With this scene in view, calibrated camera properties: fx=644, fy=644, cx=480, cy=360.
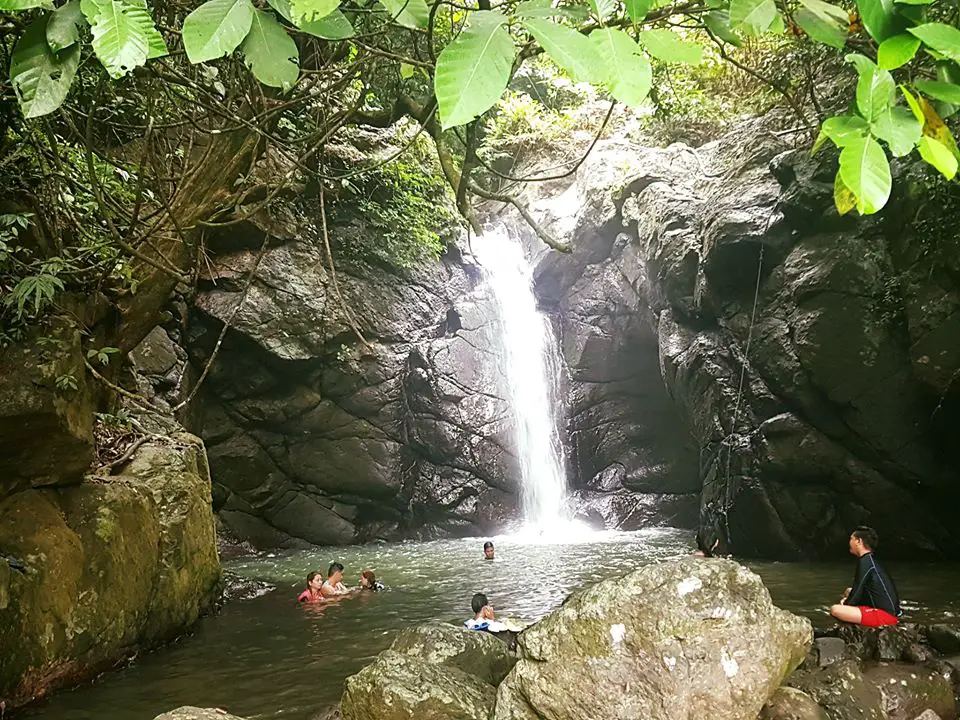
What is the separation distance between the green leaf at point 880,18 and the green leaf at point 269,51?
3.61 feet

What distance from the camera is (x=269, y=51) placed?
134 centimetres

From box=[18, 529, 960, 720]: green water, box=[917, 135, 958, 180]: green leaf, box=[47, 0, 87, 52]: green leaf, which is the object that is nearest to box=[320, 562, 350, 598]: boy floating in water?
box=[18, 529, 960, 720]: green water

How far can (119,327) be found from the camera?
7.04 meters

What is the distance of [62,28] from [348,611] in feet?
27.4

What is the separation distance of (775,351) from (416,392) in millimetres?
8474

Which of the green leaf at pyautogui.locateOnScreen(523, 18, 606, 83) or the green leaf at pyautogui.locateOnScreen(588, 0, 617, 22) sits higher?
the green leaf at pyautogui.locateOnScreen(588, 0, 617, 22)

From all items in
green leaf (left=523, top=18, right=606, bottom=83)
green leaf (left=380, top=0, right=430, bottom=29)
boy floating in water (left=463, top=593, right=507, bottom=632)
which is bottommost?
boy floating in water (left=463, top=593, right=507, bottom=632)

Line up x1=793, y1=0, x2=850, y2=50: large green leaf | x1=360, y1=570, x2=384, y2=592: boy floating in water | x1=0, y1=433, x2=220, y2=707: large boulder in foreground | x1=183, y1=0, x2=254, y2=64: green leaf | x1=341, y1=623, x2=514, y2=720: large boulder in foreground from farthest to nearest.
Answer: x1=360, y1=570, x2=384, y2=592: boy floating in water < x1=0, y1=433, x2=220, y2=707: large boulder in foreground < x1=341, y1=623, x2=514, y2=720: large boulder in foreground < x1=793, y1=0, x2=850, y2=50: large green leaf < x1=183, y1=0, x2=254, y2=64: green leaf

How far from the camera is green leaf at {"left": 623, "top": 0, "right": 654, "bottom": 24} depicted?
1.28m

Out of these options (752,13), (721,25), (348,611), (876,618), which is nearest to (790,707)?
(876,618)

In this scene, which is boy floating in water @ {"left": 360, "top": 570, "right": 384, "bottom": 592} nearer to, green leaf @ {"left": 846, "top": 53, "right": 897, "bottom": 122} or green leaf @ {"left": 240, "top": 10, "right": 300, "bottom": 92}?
green leaf @ {"left": 240, "top": 10, "right": 300, "bottom": 92}

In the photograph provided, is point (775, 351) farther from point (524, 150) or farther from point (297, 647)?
point (524, 150)

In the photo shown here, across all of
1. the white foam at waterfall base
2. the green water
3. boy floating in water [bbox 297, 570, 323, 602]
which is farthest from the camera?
the white foam at waterfall base

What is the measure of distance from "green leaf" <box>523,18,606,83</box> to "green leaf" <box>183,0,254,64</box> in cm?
56
